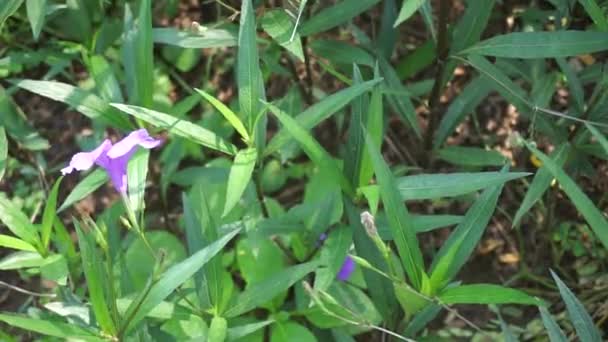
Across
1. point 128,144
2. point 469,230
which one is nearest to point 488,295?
point 469,230

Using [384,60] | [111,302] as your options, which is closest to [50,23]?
[384,60]

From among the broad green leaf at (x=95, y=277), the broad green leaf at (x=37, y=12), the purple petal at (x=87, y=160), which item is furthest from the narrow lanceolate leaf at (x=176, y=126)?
the broad green leaf at (x=37, y=12)

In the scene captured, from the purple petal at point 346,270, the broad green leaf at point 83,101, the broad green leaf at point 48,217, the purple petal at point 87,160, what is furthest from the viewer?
the purple petal at point 346,270

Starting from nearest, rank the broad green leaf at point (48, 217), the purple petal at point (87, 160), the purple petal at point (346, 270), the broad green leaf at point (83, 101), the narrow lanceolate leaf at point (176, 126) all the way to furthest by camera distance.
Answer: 1. the purple petal at point (87, 160)
2. the narrow lanceolate leaf at point (176, 126)
3. the broad green leaf at point (48, 217)
4. the broad green leaf at point (83, 101)
5. the purple petal at point (346, 270)

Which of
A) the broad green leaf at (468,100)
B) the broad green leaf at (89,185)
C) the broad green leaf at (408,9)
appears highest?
the broad green leaf at (408,9)

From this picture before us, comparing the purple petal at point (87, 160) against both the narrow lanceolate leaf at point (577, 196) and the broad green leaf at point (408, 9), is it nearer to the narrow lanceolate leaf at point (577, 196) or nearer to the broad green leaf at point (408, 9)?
the broad green leaf at point (408, 9)

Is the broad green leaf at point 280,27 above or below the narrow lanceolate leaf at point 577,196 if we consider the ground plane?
above

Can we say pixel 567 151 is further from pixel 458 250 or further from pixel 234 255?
pixel 234 255

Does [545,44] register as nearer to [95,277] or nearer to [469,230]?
[469,230]
